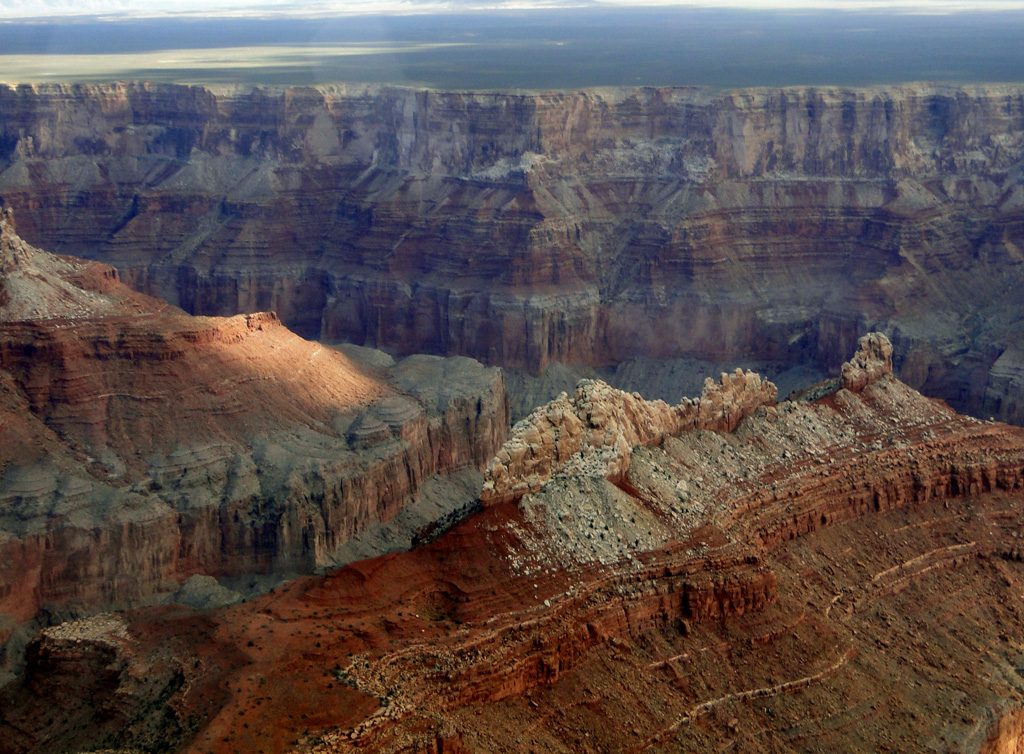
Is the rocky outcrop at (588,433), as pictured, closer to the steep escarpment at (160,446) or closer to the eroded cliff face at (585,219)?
the steep escarpment at (160,446)

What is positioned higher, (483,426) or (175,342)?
(175,342)

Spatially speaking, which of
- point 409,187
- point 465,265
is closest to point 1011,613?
point 465,265

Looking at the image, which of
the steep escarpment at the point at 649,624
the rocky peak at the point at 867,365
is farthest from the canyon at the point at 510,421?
the rocky peak at the point at 867,365

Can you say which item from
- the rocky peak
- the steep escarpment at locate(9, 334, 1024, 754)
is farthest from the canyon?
the rocky peak

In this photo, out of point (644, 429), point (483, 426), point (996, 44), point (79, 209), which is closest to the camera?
point (644, 429)

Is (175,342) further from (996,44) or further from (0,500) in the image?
(996,44)

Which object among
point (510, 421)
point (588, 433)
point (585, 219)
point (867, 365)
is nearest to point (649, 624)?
point (588, 433)

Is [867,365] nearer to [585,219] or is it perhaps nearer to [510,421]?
[510,421]
